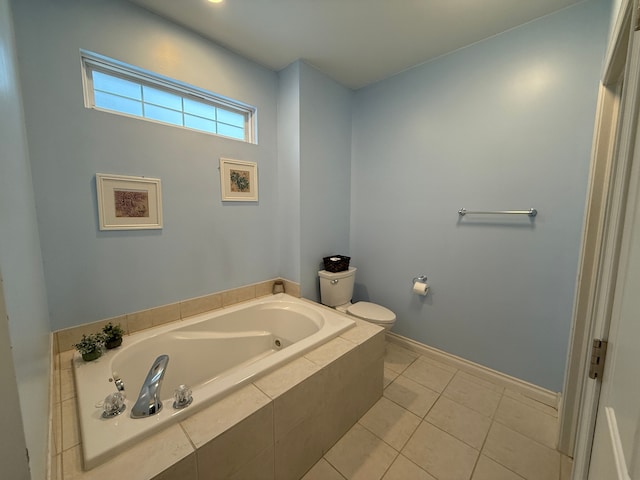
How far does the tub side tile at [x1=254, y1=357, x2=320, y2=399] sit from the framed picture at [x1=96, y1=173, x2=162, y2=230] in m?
1.26

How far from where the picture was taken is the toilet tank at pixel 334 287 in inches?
94.3

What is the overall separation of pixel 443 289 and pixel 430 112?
1.51 m

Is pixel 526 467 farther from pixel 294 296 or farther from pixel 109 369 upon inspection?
pixel 109 369

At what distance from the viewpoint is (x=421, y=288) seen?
2203 mm

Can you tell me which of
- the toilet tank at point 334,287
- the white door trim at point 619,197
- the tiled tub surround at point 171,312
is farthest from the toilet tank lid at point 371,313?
the white door trim at point 619,197

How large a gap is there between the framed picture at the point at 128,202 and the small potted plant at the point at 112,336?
0.61 meters

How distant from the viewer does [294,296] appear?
7.88 feet

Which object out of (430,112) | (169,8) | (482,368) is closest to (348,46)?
(430,112)

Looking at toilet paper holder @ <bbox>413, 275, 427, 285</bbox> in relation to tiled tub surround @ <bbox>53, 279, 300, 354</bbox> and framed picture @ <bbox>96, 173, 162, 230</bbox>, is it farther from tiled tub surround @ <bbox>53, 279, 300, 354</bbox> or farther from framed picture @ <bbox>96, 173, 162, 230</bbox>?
framed picture @ <bbox>96, 173, 162, 230</bbox>

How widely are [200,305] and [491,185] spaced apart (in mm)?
2401

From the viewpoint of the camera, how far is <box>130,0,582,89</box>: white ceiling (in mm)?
1563

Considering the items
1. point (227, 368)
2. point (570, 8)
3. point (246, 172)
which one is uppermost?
point (570, 8)

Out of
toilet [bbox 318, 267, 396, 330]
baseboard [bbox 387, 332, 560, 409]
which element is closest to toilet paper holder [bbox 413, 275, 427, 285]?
toilet [bbox 318, 267, 396, 330]

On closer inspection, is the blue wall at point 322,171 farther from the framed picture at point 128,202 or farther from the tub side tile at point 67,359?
the tub side tile at point 67,359
